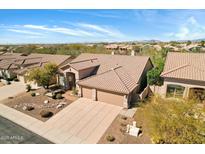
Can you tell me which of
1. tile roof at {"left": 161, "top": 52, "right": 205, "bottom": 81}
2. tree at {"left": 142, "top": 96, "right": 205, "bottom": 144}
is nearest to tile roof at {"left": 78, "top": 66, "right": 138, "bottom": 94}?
tile roof at {"left": 161, "top": 52, "right": 205, "bottom": 81}

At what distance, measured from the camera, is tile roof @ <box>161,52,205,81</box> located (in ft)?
59.4

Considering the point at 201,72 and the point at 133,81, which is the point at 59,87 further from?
the point at 201,72

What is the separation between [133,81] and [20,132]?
44.9 feet

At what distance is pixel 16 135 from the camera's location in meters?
13.4

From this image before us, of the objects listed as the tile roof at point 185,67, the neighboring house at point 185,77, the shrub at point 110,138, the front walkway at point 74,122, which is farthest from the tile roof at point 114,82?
the shrub at point 110,138

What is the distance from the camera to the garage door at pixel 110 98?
18.2 m

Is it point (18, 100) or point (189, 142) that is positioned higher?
point (189, 142)

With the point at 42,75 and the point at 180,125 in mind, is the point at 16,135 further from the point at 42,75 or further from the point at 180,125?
the point at 180,125

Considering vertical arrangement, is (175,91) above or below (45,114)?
above

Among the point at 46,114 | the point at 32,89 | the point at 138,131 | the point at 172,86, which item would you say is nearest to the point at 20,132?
the point at 46,114

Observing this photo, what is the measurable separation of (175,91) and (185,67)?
3305 mm

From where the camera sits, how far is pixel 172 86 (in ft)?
62.8

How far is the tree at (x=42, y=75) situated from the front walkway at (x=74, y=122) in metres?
5.20

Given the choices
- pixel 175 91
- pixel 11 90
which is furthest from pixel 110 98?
pixel 11 90
